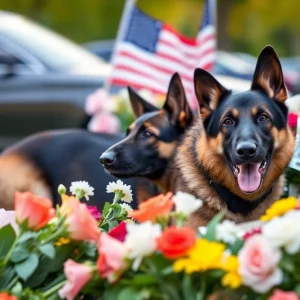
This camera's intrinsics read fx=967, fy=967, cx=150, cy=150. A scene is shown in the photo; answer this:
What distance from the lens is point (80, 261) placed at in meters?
3.06

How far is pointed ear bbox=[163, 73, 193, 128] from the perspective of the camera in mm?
5559

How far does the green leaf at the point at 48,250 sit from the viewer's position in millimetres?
2914

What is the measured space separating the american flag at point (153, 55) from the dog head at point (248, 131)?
356cm

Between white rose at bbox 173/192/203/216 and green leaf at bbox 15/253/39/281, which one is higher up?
white rose at bbox 173/192/203/216

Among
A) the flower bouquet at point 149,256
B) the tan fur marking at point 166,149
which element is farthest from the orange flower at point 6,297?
the tan fur marking at point 166,149

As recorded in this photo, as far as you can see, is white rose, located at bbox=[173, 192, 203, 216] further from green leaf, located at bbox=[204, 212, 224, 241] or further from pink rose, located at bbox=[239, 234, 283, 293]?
pink rose, located at bbox=[239, 234, 283, 293]

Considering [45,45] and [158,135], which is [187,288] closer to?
[158,135]

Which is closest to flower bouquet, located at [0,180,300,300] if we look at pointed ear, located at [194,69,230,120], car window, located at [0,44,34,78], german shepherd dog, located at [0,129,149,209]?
pointed ear, located at [194,69,230,120]

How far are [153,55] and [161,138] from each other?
2810 mm

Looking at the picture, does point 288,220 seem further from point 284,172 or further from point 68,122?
point 68,122

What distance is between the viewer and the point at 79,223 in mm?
2979

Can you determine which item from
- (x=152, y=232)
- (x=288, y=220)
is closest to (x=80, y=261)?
(x=152, y=232)

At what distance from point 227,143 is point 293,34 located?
46.7 m

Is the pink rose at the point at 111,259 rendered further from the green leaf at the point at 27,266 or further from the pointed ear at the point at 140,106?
the pointed ear at the point at 140,106
